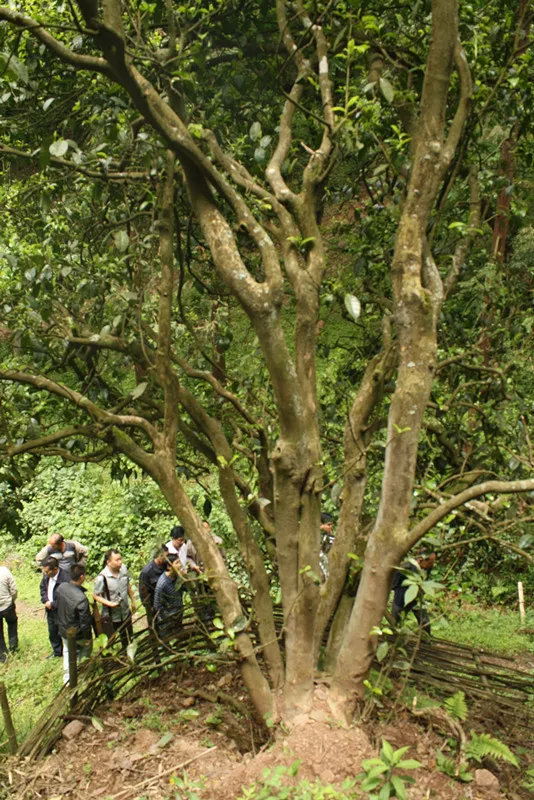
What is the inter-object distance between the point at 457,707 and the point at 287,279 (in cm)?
281

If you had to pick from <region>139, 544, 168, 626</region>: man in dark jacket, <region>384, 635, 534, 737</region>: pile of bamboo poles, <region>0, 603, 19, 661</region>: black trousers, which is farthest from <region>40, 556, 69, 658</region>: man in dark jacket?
<region>384, 635, 534, 737</region>: pile of bamboo poles

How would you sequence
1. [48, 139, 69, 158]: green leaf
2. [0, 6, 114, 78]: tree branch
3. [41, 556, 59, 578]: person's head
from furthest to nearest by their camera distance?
[41, 556, 59, 578]: person's head
[48, 139, 69, 158]: green leaf
[0, 6, 114, 78]: tree branch

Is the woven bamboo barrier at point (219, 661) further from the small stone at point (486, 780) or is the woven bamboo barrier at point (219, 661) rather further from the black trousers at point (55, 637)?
the black trousers at point (55, 637)

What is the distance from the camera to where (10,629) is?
8.69 m

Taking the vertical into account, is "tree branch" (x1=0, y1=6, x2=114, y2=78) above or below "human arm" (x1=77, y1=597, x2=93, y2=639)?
above

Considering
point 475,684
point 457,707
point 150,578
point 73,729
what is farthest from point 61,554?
point 457,707

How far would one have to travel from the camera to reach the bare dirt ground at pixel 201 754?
11.2 ft

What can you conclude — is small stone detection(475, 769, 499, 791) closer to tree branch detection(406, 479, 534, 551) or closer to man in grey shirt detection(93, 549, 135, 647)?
tree branch detection(406, 479, 534, 551)

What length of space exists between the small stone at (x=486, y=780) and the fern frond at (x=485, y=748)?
7 centimetres

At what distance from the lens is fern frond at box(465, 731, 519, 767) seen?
3439 mm

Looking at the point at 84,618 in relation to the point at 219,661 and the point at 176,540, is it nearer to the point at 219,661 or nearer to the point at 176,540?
the point at 176,540

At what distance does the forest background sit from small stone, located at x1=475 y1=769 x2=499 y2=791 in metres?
0.73

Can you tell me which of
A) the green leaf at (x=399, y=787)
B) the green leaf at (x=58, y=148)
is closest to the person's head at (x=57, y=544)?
the green leaf at (x=58, y=148)

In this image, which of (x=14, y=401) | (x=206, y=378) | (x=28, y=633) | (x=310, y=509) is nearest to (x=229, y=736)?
(x=310, y=509)
